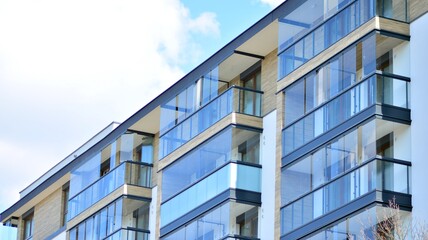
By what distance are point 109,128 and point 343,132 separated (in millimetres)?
16845

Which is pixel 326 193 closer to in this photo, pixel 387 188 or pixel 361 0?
pixel 387 188

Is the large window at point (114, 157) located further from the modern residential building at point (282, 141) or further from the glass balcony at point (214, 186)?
the glass balcony at point (214, 186)

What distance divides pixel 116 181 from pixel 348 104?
559 inches

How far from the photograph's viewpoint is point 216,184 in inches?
1505

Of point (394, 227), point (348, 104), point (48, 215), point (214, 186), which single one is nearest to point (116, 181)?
point (214, 186)

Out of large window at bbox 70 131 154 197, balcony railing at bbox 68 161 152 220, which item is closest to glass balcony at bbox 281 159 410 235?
balcony railing at bbox 68 161 152 220

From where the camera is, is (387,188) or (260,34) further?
(260,34)

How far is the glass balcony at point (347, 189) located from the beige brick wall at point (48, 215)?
18480 millimetres

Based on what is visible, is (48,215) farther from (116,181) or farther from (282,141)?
(282,141)

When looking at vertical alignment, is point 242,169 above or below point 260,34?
below

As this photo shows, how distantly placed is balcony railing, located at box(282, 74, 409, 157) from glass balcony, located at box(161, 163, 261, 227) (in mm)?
2326

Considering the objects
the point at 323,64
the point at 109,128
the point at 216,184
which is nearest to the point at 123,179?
the point at 109,128

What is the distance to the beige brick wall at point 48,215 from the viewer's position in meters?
51.7

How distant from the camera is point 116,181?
45.1m
